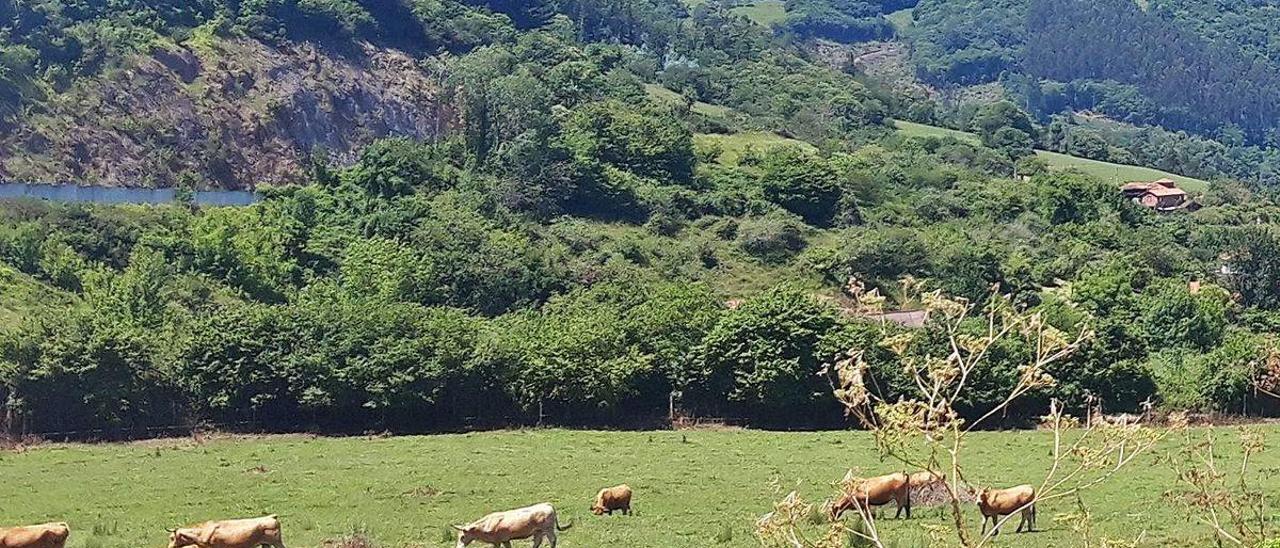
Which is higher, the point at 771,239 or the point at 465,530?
the point at 771,239

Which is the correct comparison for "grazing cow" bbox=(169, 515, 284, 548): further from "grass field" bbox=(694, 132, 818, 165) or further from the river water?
"grass field" bbox=(694, 132, 818, 165)

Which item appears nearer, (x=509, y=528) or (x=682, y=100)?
(x=509, y=528)

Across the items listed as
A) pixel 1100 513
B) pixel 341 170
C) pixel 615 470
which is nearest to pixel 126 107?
pixel 341 170

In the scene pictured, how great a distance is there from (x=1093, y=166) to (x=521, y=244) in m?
75.0

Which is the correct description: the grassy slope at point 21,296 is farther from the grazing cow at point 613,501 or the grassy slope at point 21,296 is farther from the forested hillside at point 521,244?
the grazing cow at point 613,501

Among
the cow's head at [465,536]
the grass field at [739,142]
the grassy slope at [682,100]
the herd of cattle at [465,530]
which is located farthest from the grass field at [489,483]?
the grassy slope at [682,100]

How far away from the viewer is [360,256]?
72000mm

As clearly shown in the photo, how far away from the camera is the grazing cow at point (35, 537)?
83.9 feet

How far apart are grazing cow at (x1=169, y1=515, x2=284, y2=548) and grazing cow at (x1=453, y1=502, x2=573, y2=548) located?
3067 millimetres

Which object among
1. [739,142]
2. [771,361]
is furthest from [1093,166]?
[771,361]

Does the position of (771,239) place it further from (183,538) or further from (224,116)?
(183,538)

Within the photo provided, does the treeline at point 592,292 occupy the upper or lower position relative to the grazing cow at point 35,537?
upper

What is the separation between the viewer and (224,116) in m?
90.9

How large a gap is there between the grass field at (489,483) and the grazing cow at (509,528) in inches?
38.0
